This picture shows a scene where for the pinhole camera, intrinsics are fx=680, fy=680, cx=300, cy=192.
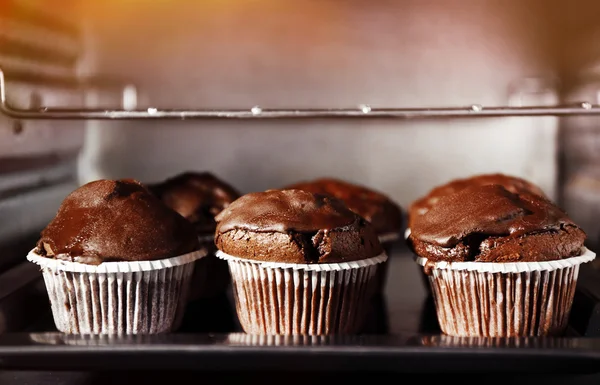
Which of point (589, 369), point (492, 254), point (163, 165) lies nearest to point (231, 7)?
point (163, 165)

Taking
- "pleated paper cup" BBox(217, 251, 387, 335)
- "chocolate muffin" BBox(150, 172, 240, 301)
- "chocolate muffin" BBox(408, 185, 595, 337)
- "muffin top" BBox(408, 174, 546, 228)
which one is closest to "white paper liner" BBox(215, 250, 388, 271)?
"pleated paper cup" BBox(217, 251, 387, 335)

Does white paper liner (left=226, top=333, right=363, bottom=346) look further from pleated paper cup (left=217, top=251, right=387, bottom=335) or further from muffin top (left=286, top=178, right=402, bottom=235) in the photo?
muffin top (left=286, top=178, right=402, bottom=235)

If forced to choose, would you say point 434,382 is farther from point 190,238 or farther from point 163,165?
point 163,165

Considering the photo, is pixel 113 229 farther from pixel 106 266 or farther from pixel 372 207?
pixel 372 207

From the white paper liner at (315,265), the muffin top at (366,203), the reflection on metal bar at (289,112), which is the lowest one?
the white paper liner at (315,265)

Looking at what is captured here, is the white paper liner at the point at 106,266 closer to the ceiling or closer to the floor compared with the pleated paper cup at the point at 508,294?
closer to the ceiling

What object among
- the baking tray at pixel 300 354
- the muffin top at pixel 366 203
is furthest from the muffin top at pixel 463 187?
the baking tray at pixel 300 354

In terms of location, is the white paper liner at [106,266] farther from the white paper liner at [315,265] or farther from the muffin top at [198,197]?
the muffin top at [198,197]
